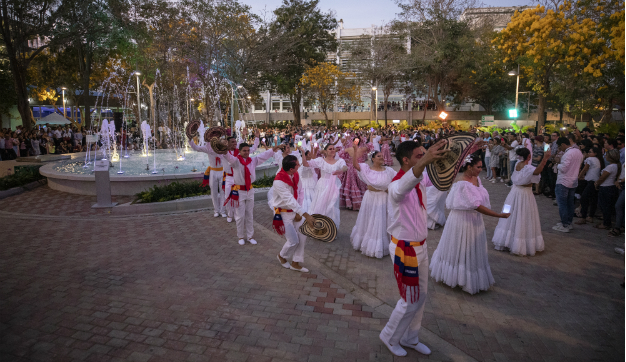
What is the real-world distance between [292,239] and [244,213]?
5.76ft

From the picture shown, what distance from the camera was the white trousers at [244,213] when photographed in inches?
268

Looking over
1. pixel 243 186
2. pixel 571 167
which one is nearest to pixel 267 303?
pixel 243 186

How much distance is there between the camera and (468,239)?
486cm

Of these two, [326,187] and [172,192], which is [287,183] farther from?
[172,192]

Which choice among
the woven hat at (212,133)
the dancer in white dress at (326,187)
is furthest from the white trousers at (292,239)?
the woven hat at (212,133)

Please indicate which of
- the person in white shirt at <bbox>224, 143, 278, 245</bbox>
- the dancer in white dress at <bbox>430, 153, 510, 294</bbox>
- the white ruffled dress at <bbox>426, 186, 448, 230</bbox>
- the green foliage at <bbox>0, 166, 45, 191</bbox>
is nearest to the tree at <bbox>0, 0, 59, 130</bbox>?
the green foliage at <bbox>0, 166, 45, 191</bbox>

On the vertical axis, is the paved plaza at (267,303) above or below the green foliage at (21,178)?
below

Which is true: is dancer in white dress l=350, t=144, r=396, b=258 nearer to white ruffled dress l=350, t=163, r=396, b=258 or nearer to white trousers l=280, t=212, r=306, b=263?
white ruffled dress l=350, t=163, r=396, b=258

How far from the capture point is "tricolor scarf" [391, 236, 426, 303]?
3.37m

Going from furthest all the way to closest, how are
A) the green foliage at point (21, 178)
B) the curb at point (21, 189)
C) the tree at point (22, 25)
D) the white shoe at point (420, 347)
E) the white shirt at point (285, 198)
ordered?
the tree at point (22, 25) < the green foliage at point (21, 178) < the curb at point (21, 189) < the white shirt at point (285, 198) < the white shoe at point (420, 347)

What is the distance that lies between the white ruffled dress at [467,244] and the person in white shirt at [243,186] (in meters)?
3.41

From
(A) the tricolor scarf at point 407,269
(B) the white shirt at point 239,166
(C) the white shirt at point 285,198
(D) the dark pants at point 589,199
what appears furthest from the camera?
(D) the dark pants at point 589,199

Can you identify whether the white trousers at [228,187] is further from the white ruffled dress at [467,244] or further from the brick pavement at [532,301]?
→ the white ruffled dress at [467,244]

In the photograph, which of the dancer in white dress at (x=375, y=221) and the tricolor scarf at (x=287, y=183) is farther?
the dancer in white dress at (x=375, y=221)
